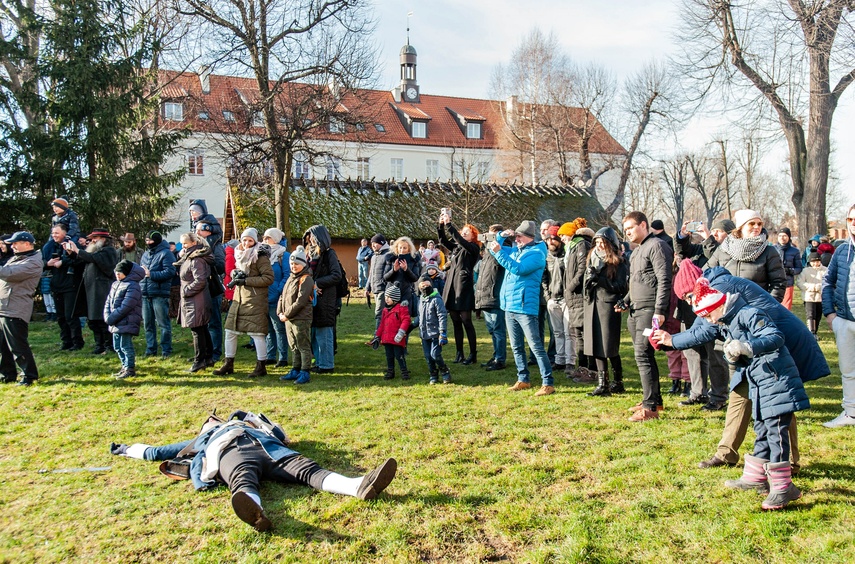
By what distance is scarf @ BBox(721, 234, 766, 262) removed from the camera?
631 centimetres

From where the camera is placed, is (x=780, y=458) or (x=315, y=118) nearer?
(x=780, y=458)

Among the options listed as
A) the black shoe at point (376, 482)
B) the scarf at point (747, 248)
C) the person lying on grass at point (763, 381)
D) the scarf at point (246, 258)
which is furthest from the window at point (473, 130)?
the black shoe at point (376, 482)

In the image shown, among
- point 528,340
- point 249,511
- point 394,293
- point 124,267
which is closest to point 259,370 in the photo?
point 394,293

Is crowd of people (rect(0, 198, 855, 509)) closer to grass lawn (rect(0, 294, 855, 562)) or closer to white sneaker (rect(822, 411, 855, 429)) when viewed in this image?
white sneaker (rect(822, 411, 855, 429))

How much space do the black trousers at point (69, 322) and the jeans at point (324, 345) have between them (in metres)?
4.67

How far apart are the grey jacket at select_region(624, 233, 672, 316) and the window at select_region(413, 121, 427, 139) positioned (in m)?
45.2

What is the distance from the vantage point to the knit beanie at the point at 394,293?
8.36 metres

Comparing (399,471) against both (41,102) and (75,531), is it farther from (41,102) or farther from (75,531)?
(41,102)

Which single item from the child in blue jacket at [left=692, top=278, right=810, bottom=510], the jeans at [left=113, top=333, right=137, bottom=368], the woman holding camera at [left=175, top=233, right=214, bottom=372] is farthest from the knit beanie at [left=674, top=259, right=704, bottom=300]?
the jeans at [left=113, top=333, right=137, bottom=368]

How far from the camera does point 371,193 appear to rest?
2603 cm

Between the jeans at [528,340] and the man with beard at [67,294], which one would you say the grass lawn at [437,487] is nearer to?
the jeans at [528,340]

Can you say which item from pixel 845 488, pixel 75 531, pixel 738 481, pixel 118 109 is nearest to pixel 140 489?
pixel 75 531

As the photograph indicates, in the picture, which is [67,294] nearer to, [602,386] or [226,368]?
[226,368]

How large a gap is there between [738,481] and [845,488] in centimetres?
72
